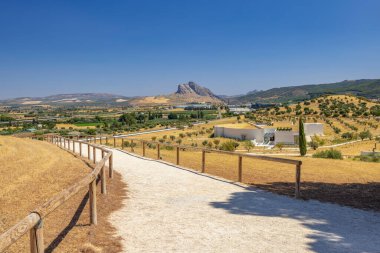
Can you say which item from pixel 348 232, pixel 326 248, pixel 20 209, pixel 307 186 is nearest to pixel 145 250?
pixel 326 248

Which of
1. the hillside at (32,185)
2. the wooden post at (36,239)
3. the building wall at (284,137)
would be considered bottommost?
the building wall at (284,137)

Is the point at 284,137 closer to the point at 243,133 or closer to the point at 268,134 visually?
the point at 268,134

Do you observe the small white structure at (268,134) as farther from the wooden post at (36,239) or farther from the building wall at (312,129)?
the wooden post at (36,239)

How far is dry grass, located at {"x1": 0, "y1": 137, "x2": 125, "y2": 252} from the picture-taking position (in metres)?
6.01

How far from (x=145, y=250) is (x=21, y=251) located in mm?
1968

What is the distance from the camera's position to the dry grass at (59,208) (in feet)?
19.7

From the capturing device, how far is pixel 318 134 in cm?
7012

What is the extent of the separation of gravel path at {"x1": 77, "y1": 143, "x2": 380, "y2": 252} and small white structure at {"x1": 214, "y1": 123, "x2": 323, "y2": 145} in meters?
53.7

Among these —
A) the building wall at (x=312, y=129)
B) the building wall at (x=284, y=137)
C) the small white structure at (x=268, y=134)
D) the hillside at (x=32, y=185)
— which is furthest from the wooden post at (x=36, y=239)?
the building wall at (x=312, y=129)

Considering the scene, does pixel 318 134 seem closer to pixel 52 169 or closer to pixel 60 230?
pixel 52 169

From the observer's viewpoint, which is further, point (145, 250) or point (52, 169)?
point (52, 169)

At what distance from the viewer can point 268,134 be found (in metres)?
65.8

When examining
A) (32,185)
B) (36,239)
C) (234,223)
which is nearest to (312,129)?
(32,185)

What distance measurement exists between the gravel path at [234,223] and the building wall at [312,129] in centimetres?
6166
